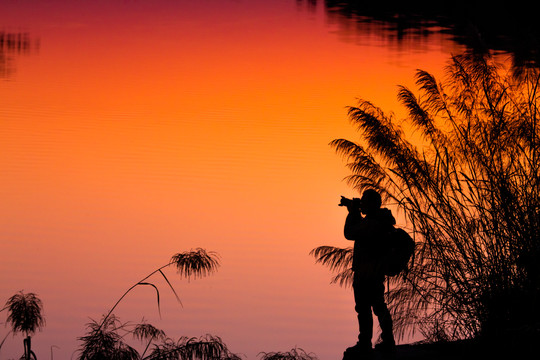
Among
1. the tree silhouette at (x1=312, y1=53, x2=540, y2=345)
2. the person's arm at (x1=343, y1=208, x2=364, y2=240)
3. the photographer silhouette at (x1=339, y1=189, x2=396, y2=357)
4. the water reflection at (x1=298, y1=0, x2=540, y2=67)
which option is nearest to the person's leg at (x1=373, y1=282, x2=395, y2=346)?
the photographer silhouette at (x1=339, y1=189, x2=396, y2=357)

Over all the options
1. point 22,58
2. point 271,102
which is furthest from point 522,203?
point 22,58

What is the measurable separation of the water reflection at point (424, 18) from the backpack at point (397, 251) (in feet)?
78.6

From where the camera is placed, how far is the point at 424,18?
6359 centimetres

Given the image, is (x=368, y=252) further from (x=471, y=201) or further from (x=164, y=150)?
(x=164, y=150)

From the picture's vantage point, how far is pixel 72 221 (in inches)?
821

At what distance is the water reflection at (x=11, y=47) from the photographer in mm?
Result: 41688

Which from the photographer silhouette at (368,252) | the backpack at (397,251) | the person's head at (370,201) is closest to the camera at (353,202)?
the photographer silhouette at (368,252)

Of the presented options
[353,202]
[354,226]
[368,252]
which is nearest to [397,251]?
[368,252]

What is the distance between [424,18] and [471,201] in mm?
53530

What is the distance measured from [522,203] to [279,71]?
2961 cm

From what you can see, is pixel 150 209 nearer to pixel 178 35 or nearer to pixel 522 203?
pixel 522 203

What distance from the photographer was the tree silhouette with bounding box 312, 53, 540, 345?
1055 cm

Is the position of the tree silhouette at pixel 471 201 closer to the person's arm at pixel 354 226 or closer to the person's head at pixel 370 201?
the person's arm at pixel 354 226

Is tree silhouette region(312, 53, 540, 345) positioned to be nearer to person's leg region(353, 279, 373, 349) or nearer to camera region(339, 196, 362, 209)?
person's leg region(353, 279, 373, 349)
